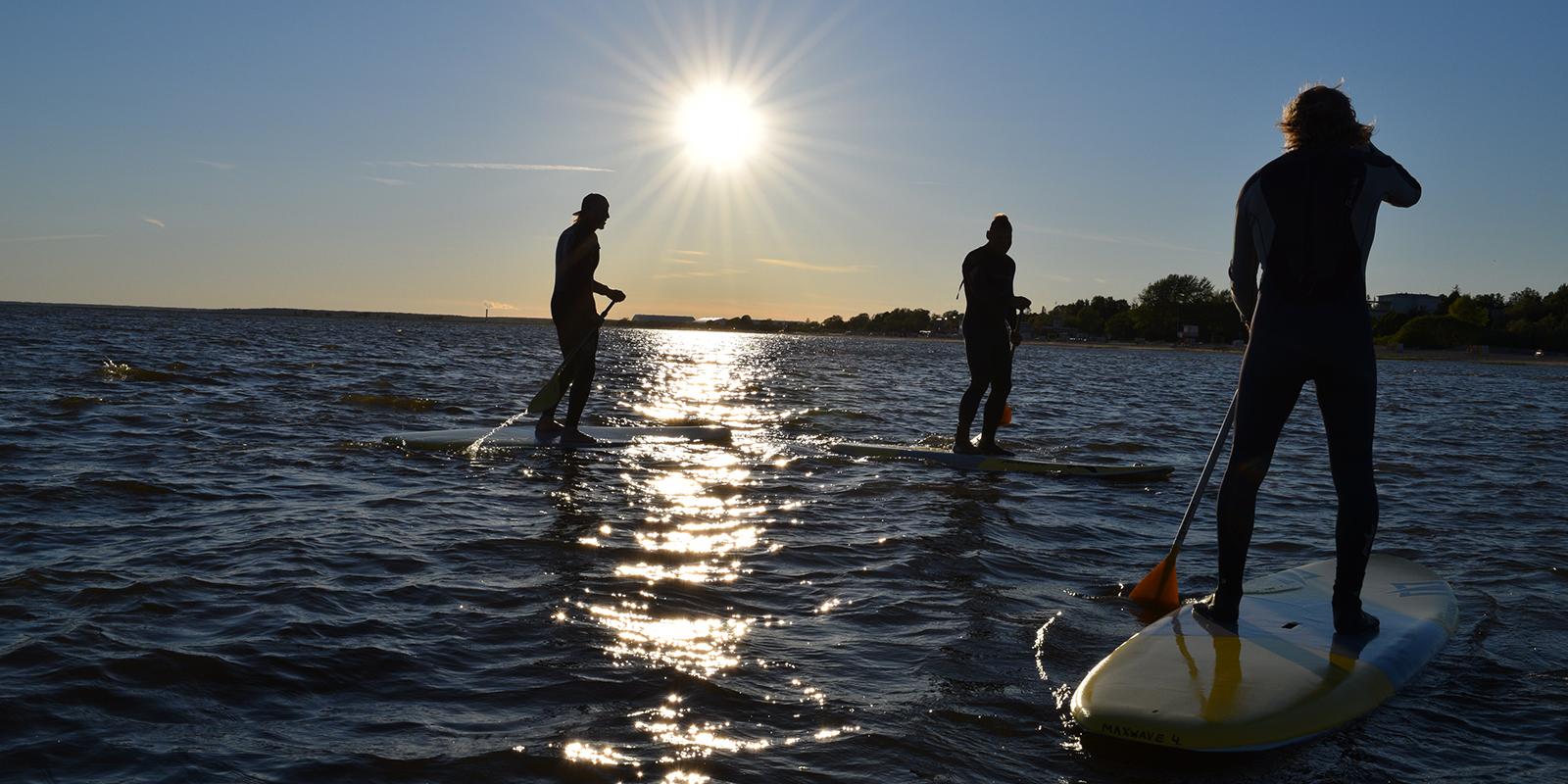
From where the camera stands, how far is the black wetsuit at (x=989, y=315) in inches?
Result: 389

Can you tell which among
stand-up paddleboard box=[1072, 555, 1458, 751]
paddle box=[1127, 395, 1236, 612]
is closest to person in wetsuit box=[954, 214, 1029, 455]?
paddle box=[1127, 395, 1236, 612]

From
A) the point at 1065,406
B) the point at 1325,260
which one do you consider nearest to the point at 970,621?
the point at 1325,260

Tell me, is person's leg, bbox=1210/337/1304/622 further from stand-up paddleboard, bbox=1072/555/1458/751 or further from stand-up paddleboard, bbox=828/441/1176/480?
stand-up paddleboard, bbox=828/441/1176/480

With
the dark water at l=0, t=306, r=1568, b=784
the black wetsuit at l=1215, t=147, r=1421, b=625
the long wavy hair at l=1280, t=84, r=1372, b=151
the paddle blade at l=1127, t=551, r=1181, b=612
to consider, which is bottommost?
the dark water at l=0, t=306, r=1568, b=784

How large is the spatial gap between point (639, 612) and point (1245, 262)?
2922 millimetres

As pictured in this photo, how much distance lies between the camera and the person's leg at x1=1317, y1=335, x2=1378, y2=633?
13.4 ft

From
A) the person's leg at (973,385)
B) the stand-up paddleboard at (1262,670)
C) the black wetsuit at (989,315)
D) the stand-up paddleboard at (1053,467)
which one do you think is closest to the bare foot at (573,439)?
the stand-up paddleboard at (1053,467)

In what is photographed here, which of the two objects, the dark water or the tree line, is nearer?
the dark water

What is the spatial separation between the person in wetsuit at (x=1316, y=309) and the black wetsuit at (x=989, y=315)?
5469 millimetres

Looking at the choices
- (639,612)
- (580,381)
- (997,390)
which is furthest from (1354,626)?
(580,381)

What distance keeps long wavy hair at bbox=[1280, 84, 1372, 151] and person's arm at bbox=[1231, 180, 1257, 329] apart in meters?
0.28

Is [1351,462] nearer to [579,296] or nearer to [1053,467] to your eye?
[1053,467]

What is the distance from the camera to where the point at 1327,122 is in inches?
164

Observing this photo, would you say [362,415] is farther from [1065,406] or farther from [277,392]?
[1065,406]
